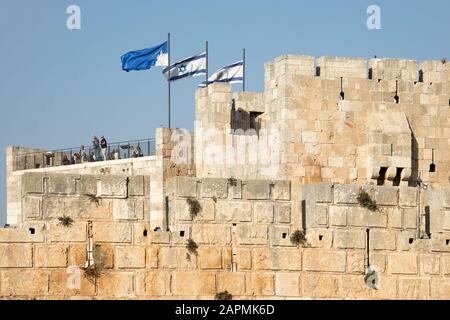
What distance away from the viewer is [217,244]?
82.3 feet

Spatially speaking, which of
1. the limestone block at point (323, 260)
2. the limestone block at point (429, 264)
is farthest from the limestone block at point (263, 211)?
the limestone block at point (429, 264)

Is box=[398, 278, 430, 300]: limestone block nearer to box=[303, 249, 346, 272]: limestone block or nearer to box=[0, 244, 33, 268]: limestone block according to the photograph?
box=[303, 249, 346, 272]: limestone block

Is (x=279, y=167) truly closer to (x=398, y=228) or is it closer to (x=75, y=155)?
(x=398, y=228)

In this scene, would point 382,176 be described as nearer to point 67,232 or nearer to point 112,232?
point 112,232

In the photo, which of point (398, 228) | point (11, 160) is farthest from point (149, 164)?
point (398, 228)

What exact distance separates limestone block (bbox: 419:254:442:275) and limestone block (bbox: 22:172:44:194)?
21.7 feet

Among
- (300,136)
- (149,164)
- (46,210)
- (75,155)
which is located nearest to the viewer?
(46,210)

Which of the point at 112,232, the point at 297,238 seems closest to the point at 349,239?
the point at 297,238

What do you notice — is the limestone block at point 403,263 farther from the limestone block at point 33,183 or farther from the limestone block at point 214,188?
the limestone block at point 33,183

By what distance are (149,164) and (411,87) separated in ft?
35.6

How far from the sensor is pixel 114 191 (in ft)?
80.8

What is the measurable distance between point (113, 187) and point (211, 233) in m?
1.78

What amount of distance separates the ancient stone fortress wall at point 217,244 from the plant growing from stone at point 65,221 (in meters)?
0.04

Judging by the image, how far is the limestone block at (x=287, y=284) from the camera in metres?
25.3
